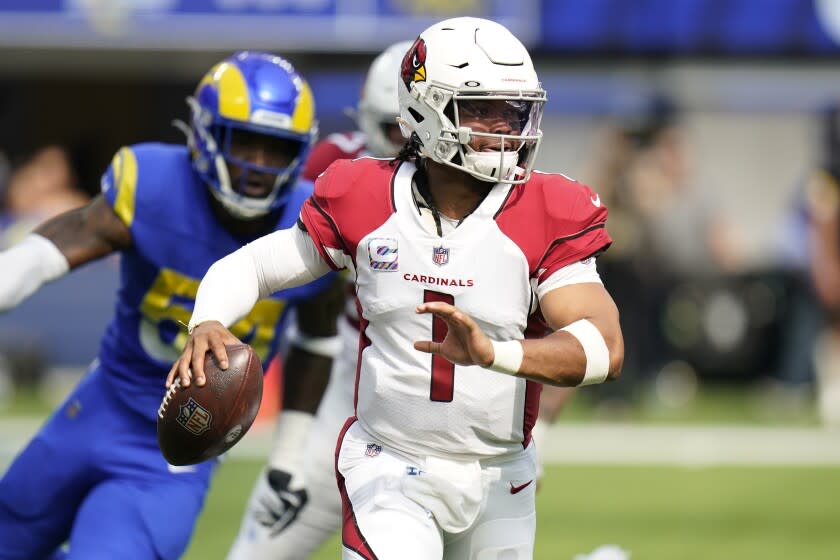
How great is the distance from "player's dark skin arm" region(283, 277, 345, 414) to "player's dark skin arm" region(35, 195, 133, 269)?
0.70 meters

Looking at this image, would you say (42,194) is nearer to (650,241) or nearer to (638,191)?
(638,191)

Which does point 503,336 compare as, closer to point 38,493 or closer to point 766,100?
point 38,493

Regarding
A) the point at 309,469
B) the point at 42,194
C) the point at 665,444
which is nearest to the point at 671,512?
the point at 665,444

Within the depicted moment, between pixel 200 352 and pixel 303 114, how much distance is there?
4.19ft

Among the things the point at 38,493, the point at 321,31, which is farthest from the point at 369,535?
the point at 321,31

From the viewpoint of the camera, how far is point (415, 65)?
403 centimetres

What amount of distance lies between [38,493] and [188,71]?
10920 mm

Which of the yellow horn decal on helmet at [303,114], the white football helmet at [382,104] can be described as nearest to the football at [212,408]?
the yellow horn decal on helmet at [303,114]

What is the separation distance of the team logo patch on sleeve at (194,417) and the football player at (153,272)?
0.83 metres

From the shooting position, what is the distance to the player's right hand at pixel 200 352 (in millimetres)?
3660

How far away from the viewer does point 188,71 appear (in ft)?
49.6

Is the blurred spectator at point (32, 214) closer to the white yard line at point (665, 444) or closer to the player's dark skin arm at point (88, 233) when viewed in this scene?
the white yard line at point (665, 444)

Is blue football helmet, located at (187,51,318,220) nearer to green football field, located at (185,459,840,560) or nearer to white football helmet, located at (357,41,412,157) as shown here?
white football helmet, located at (357,41,412,157)

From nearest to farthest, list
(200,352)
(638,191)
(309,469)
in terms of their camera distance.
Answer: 1. (200,352)
2. (309,469)
3. (638,191)
